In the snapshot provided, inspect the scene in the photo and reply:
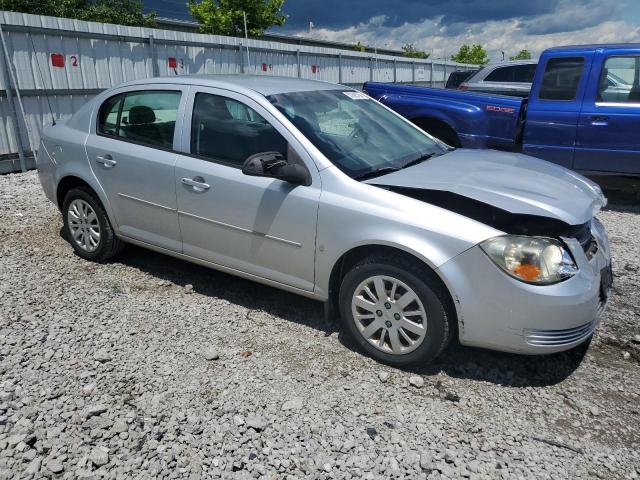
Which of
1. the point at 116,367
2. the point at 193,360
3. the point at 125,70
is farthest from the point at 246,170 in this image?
the point at 125,70

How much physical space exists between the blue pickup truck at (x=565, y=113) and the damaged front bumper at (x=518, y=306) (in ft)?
13.6

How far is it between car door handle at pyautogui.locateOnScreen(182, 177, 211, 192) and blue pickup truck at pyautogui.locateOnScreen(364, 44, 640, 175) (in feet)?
14.7

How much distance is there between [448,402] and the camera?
288cm

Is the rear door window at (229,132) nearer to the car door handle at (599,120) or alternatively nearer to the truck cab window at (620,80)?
the car door handle at (599,120)

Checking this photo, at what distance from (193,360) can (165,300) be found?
3.14ft

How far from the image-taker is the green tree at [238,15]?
27.0 m

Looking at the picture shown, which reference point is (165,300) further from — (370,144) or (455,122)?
(455,122)

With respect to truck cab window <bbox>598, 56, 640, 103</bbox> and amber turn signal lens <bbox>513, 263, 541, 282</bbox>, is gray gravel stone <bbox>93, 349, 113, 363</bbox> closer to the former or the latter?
amber turn signal lens <bbox>513, 263, 541, 282</bbox>

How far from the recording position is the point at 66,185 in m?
4.69

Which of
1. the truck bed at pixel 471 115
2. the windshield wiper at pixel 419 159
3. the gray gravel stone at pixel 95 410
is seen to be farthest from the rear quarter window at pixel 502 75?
the gray gravel stone at pixel 95 410

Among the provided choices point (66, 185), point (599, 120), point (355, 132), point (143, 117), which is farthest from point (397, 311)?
point (599, 120)

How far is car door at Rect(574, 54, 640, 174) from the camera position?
621 cm

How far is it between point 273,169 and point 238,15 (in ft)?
87.1

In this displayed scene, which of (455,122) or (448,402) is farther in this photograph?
(455,122)
